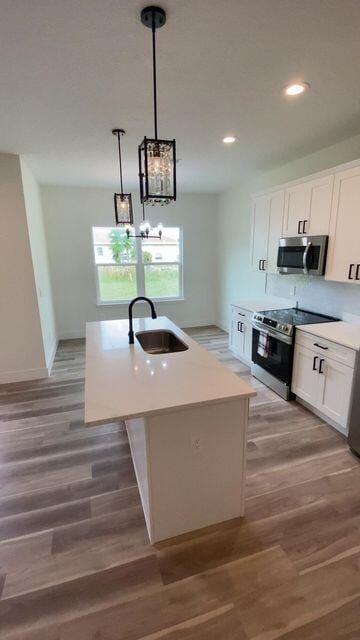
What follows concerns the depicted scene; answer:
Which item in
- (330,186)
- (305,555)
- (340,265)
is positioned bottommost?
(305,555)

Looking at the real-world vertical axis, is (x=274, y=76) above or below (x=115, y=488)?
above

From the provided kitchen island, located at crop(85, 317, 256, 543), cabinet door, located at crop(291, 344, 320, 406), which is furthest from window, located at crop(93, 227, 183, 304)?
kitchen island, located at crop(85, 317, 256, 543)

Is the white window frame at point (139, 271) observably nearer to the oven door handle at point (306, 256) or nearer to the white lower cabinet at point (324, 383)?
the oven door handle at point (306, 256)

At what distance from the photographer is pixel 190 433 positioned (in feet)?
5.39

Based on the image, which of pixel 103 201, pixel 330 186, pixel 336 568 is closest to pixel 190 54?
pixel 330 186

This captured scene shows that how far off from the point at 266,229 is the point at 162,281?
2.58 meters

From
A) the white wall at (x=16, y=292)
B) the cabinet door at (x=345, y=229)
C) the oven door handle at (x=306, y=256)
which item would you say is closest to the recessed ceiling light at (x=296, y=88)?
the cabinet door at (x=345, y=229)

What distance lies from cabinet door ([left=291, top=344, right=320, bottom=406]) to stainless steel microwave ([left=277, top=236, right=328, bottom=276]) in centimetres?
83

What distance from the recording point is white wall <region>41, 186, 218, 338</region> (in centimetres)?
517

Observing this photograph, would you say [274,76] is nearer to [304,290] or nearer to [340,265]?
[340,265]

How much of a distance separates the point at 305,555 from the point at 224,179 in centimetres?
465

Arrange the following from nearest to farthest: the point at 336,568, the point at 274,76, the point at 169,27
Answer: the point at 169,27
the point at 336,568
the point at 274,76

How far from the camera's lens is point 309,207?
3109mm

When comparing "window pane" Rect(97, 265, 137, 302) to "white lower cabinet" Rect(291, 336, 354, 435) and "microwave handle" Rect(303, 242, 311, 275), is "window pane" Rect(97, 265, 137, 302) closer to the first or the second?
"microwave handle" Rect(303, 242, 311, 275)
